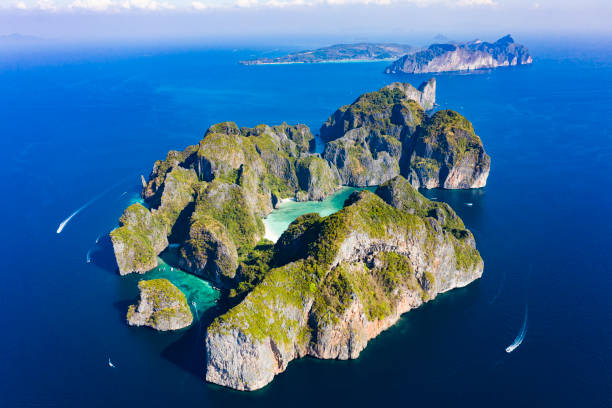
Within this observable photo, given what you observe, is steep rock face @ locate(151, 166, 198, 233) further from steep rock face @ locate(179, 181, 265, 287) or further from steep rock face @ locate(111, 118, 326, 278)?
steep rock face @ locate(179, 181, 265, 287)

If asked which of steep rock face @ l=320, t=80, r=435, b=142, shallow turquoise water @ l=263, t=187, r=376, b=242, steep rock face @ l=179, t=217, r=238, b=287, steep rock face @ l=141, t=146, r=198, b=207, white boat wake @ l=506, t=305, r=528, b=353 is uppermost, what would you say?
steep rock face @ l=320, t=80, r=435, b=142

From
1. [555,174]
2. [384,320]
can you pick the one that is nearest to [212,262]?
[384,320]

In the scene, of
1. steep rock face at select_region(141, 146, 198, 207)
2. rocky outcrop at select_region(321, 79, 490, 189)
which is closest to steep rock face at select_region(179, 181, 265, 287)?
steep rock face at select_region(141, 146, 198, 207)

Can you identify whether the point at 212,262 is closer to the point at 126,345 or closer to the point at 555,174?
the point at 126,345

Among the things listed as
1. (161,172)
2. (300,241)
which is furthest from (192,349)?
(161,172)

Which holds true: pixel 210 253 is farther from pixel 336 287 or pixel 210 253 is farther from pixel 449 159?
pixel 449 159

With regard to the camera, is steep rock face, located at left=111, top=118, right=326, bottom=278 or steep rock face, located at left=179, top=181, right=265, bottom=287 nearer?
steep rock face, located at left=179, top=181, right=265, bottom=287
